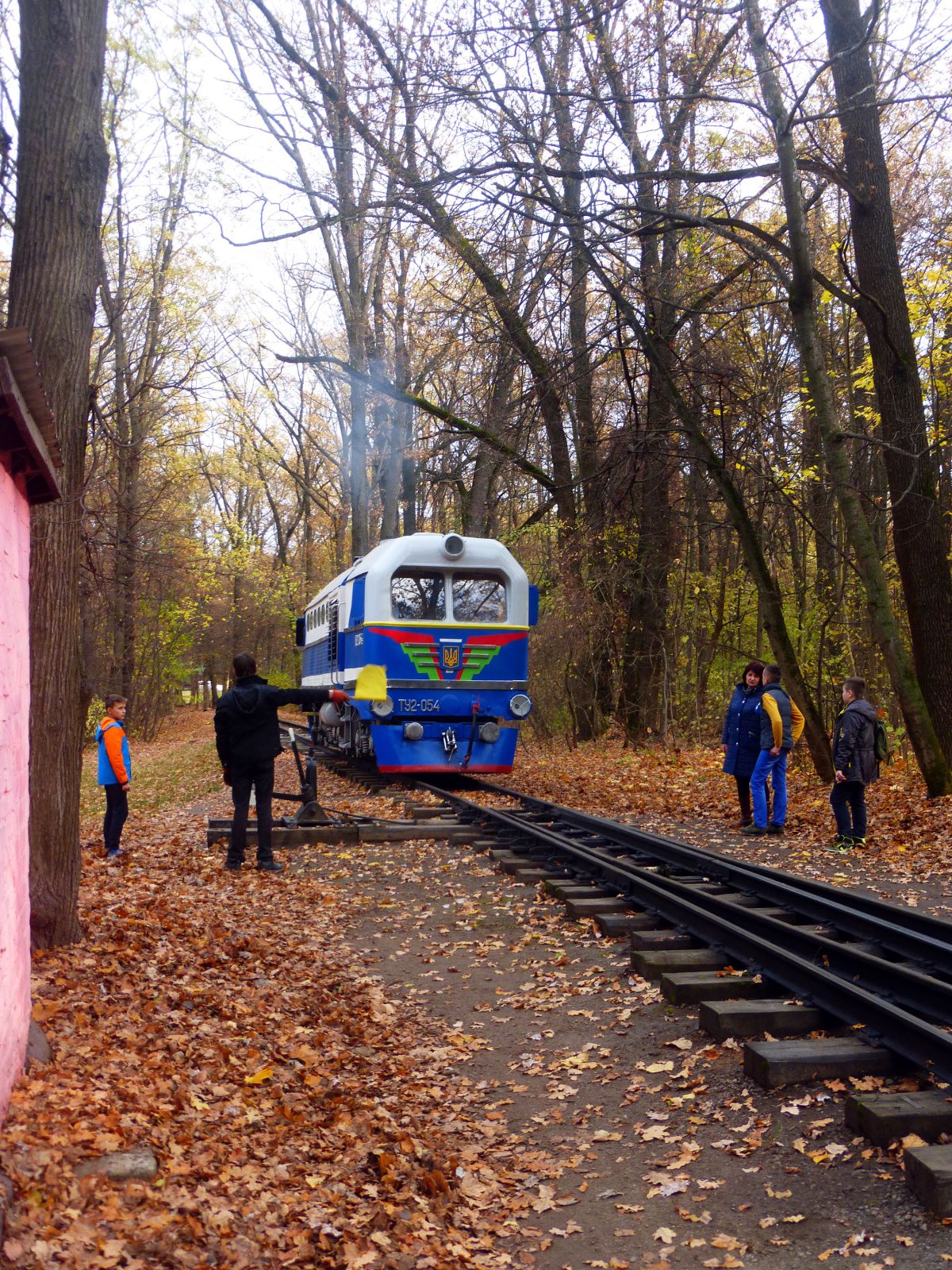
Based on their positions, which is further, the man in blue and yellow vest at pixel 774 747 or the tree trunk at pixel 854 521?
the tree trunk at pixel 854 521

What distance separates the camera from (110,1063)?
185 inches

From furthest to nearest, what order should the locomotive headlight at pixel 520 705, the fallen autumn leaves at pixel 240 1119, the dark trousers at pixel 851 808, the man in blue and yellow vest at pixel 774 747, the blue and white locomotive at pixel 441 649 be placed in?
the locomotive headlight at pixel 520 705
the blue and white locomotive at pixel 441 649
the man in blue and yellow vest at pixel 774 747
the dark trousers at pixel 851 808
the fallen autumn leaves at pixel 240 1119

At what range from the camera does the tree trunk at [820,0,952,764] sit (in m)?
12.7

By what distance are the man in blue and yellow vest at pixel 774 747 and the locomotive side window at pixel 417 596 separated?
493cm

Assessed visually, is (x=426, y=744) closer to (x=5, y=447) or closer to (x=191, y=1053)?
(x=191, y=1053)

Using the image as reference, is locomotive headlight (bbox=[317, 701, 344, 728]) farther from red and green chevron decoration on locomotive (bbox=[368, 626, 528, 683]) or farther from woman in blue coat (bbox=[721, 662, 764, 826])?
woman in blue coat (bbox=[721, 662, 764, 826])

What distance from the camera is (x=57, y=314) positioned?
21.8ft

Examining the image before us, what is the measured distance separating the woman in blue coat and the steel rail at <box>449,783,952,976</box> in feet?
6.59

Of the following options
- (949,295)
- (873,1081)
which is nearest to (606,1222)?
(873,1081)

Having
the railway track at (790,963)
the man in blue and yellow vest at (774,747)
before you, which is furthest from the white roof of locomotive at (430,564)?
the railway track at (790,963)

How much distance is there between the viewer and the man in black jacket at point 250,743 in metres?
9.54

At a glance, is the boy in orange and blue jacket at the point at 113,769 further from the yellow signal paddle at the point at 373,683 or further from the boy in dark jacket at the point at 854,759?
the boy in dark jacket at the point at 854,759

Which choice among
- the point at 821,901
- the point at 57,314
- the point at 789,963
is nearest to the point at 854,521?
the point at 821,901

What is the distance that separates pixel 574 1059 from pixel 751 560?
10.1 m
